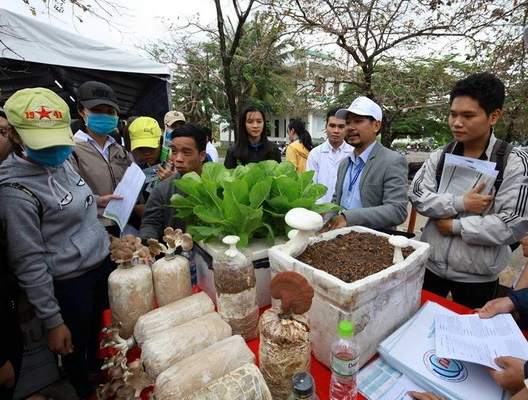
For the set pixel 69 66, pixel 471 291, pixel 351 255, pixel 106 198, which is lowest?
pixel 471 291

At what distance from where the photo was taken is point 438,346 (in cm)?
92

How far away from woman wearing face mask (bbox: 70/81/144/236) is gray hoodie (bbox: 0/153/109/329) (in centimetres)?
61

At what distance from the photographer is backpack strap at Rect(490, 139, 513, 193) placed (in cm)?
158

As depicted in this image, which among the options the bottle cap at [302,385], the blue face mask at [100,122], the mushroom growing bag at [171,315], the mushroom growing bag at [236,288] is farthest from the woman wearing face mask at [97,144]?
the bottle cap at [302,385]

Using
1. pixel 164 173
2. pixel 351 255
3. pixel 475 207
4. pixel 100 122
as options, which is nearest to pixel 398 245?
pixel 351 255

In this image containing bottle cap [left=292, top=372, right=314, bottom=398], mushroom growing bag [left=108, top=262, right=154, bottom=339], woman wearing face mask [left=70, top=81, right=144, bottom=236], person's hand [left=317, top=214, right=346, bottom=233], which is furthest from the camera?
woman wearing face mask [left=70, top=81, right=144, bottom=236]

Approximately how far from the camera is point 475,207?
1.58 metres

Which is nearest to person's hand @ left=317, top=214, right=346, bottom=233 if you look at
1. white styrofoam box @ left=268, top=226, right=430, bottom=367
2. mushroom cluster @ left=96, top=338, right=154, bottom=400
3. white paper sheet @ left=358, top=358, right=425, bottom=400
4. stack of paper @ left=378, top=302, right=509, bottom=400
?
white styrofoam box @ left=268, top=226, right=430, bottom=367

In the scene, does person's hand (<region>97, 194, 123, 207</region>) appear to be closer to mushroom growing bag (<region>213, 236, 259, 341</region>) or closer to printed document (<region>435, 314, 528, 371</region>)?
mushroom growing bag (<region>213, 236, 259, 341</region>)

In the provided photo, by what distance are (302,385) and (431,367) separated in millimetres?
481

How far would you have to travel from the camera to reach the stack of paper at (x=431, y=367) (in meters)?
0.84

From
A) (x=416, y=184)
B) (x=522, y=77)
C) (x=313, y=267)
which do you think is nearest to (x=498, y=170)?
(x=416, y=184)

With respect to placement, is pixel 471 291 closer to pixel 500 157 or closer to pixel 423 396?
pixel 500 157

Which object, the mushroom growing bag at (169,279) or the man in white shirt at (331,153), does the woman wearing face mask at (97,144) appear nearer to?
the mushroom growing bag at (169,279)
